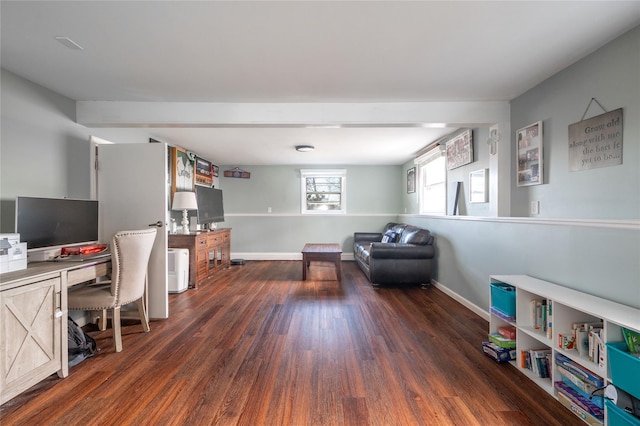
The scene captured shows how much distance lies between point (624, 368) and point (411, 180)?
4.76 meters

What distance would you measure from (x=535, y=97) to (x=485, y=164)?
0.84m

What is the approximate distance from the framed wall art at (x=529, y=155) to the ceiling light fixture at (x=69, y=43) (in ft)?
12.3

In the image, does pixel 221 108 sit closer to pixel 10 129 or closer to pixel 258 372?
pixel 10 129

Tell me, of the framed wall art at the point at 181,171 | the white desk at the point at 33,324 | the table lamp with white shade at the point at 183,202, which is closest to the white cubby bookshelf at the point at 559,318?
the white desk at the point at 33,324

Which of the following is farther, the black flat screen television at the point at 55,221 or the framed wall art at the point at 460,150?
the framed wall art at the point at 460,150

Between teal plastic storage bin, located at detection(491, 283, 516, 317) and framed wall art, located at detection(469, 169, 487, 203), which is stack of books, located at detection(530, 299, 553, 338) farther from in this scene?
framed wall art, located at detection(469, 169, 487, 203)

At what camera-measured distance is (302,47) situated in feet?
6.41

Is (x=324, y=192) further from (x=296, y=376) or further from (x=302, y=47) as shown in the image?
(x=296, y=376)

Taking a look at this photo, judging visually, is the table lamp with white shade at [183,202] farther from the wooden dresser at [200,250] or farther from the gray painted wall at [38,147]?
the gray painted wall at [38,147]

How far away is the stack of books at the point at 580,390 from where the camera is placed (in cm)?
149

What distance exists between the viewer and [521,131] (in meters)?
2.73

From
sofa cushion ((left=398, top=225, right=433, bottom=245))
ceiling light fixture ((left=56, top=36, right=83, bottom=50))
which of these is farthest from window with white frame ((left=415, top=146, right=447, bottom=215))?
ceiling light fixture ((left=56, top=36, right=83, bottom=50))

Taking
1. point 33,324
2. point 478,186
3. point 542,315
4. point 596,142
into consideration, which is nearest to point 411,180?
point 478,186

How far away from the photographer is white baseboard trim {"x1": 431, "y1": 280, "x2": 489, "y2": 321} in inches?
118
